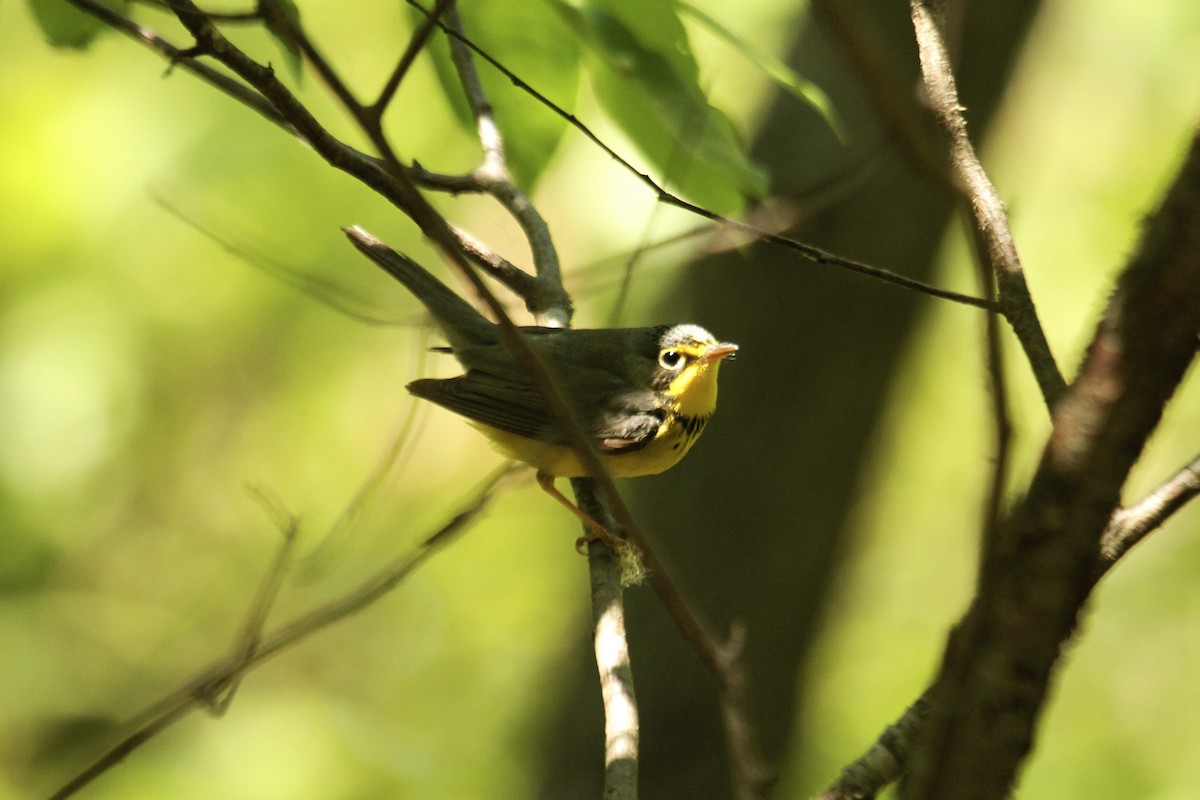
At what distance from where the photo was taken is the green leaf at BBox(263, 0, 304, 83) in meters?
1.59

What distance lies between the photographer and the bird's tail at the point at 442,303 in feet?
16.8

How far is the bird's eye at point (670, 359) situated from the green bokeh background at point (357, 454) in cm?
80

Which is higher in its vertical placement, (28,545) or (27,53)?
(27,53)

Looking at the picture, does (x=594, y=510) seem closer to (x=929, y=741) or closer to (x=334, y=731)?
(x=929, y=741)

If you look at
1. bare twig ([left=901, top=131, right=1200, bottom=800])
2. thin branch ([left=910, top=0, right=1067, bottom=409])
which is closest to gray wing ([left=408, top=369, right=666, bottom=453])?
thin branch ([left=910, top=0, right=1067, bottom=409])

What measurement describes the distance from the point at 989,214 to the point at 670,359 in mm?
3174

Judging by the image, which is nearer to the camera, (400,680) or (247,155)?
(247,155)

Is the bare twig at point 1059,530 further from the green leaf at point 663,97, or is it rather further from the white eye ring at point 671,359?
the white eye ring at point 671,359

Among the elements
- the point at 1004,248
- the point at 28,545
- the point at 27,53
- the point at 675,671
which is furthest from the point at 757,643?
the point at 27,53

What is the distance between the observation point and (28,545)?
7.40 metres

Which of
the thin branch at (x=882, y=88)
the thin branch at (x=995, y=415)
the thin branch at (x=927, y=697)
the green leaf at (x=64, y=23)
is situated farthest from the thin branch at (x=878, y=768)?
the green leaf at (x=64, y=23)

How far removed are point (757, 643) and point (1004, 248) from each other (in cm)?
432

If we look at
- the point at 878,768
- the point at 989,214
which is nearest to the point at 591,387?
the point at 989,214

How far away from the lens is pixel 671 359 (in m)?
5.59
